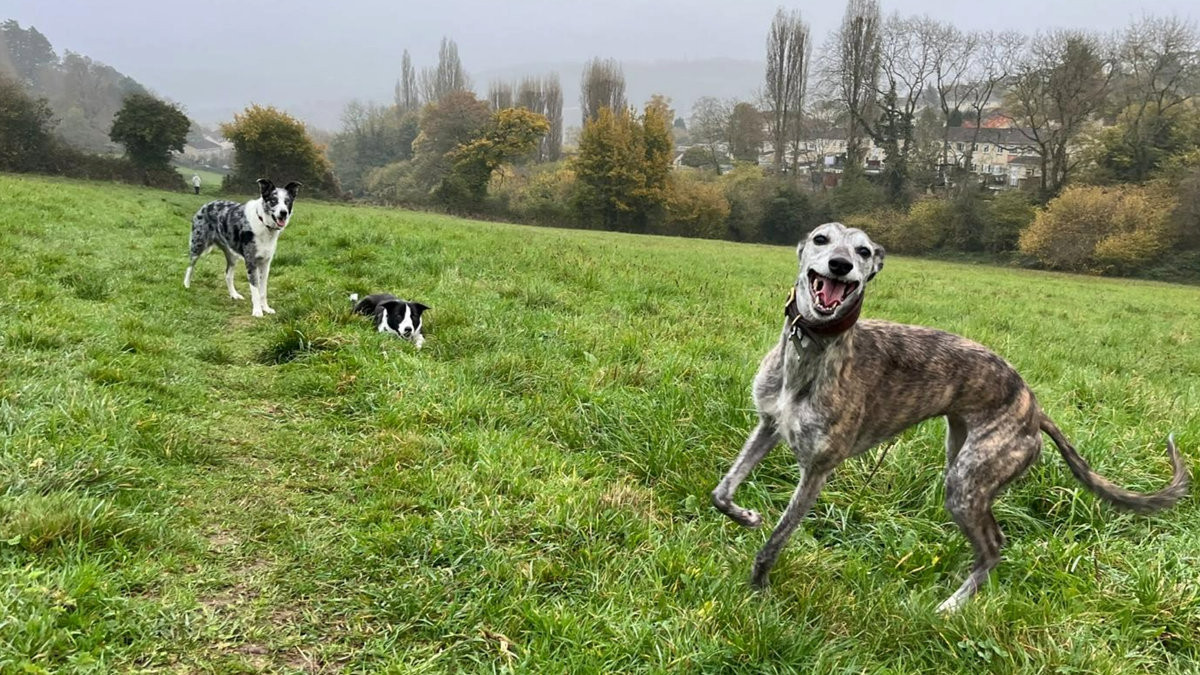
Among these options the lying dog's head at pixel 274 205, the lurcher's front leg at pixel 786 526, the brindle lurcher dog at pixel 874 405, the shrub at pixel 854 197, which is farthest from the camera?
the shrub at pixel 854 197

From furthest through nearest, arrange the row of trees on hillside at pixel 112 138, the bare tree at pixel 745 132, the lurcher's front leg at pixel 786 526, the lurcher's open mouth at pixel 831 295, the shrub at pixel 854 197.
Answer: the bare tree at pixel 745 132, the shrub at pixel 854 197, the row of trees on hillside at pixel 112 138, the lurcher's front leg at pixel 786 526, the lurcher's open mouth at pixel 831 295

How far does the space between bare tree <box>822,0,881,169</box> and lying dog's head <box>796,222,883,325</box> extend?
177ft

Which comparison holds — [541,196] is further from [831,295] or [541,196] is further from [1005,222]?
[831,295]

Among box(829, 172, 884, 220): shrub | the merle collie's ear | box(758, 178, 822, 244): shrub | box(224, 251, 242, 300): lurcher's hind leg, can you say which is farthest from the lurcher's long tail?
box(829, 172, 884, 220): shrub

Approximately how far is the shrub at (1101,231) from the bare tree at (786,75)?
22.9m

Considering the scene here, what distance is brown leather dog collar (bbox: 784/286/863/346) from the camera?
2791 mm

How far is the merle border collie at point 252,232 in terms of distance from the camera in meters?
8.41

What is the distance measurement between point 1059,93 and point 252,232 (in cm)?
5235

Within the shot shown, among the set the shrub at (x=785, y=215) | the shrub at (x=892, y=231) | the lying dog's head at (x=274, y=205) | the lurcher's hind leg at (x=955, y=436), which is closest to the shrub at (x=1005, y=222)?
the shrub at (x=892, y=231)

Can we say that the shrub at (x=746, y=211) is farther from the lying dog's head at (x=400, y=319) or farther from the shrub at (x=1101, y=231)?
the lying dog's head at (x=400, y=319)

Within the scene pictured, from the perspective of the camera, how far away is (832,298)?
271 centimetres

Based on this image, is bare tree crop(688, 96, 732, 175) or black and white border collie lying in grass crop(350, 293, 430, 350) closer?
black and white border collie lying in grass crop(350, 293, 430, 350)

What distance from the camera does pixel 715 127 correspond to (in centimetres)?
6538

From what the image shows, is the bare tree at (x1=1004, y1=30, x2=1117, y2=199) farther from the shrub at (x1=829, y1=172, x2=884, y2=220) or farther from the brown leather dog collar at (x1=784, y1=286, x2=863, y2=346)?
the brown leather dog collar at (x1=784, y1=286, x2=863, y2=346)
